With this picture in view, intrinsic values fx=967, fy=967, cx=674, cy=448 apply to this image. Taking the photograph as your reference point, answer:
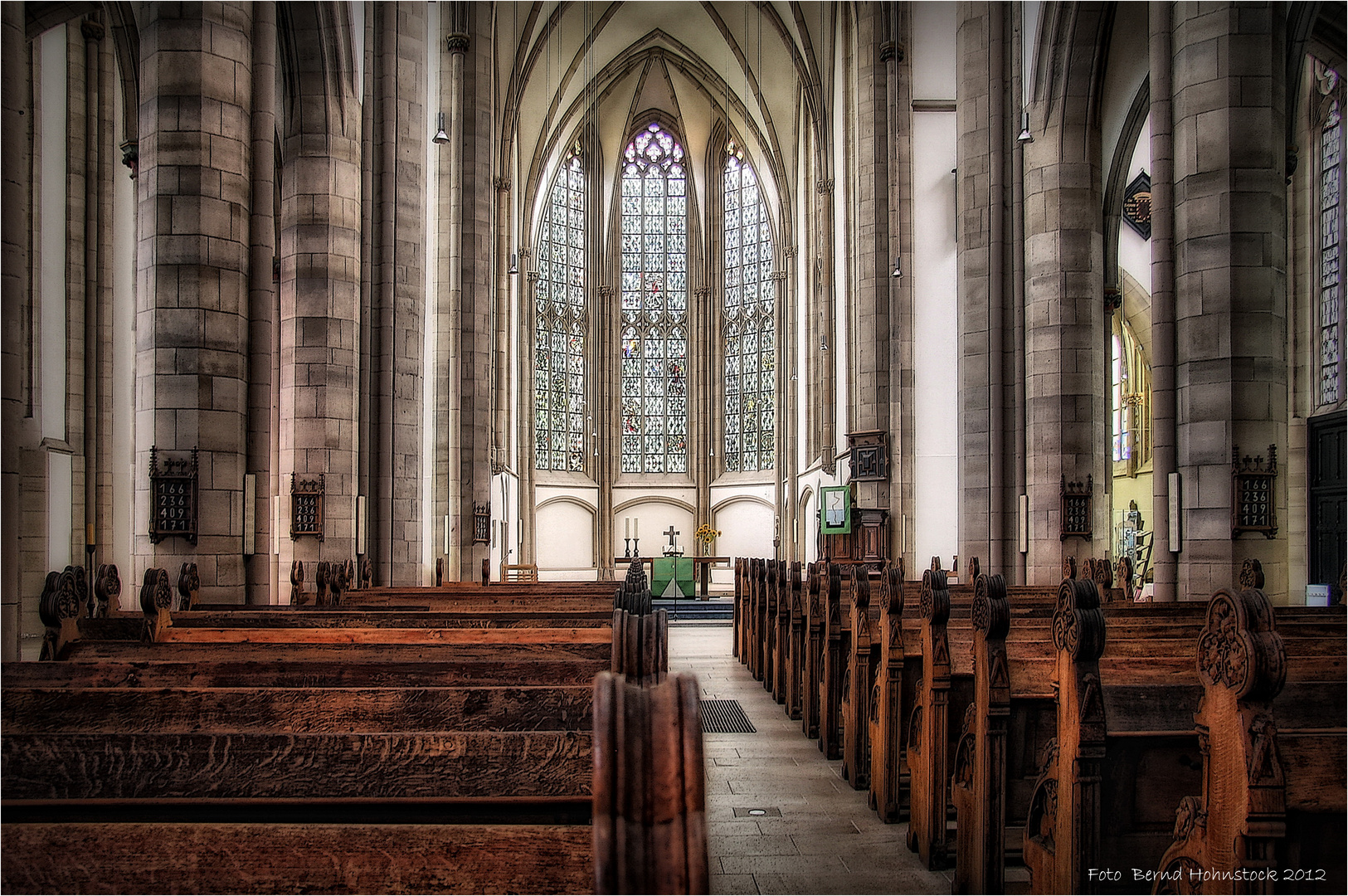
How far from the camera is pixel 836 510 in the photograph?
16859 millimetres

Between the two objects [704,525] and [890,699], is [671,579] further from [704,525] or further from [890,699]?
[890,699]

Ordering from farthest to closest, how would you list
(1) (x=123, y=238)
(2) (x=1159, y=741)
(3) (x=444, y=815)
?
(1) (x=123, y=238), (2) (x=1159, y=741), (3) (x=444, y=815)

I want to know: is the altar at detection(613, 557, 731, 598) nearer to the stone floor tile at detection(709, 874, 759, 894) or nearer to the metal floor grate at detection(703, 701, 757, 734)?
the metal floor grate at detection(703, 701, 757, 734)

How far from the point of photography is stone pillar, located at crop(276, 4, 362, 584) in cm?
1041

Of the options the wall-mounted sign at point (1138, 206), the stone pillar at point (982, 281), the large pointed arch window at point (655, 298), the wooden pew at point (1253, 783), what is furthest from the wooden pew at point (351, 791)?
the large pointed arch window at point (655, 298)

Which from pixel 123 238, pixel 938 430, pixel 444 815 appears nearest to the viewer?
pixel 444 815

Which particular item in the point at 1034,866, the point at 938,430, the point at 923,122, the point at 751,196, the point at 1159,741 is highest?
the point at 751,196

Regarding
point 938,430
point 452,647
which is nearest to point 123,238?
point 452,647

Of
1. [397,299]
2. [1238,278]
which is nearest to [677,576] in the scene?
[397,299]

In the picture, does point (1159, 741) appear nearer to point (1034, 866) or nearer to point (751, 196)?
point (1034, 866)

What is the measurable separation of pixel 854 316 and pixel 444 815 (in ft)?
56.0

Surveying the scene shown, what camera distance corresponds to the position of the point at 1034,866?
3.20 metres

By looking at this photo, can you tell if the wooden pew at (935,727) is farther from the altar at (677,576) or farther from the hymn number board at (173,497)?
the altar at (677,576)

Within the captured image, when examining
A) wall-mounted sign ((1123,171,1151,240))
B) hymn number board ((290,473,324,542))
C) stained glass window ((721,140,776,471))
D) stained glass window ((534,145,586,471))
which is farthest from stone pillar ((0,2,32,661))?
stained glass window ((721,140,776,471))
